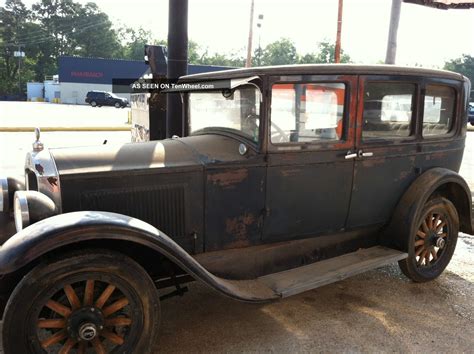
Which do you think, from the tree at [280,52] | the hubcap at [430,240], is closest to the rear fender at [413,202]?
the hubcap at [430,240]

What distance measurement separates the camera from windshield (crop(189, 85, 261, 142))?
318 cm

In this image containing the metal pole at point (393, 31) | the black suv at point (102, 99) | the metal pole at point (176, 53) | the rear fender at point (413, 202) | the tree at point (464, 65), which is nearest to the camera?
the rear fender at point (413, 202)

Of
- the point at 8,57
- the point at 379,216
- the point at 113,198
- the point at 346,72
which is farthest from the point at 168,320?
the point at 8,57

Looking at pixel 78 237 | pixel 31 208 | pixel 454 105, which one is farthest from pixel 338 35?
pixel 78 237

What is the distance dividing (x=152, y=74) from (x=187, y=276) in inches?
175

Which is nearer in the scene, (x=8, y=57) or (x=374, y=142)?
(x=374, y=142)

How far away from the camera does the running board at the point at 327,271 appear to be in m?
Result: 3.10

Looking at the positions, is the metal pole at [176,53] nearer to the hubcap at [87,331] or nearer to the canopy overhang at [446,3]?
the hubcap at [87,331]

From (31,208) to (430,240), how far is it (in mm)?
3302

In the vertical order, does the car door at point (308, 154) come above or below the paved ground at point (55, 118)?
above

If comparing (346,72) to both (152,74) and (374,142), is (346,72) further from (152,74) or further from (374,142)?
(152,74)

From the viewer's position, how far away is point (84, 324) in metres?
2.41

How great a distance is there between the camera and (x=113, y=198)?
2828 mm

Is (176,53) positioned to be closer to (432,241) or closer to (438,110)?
(438,110)
